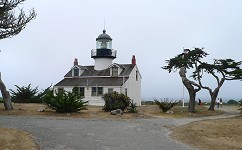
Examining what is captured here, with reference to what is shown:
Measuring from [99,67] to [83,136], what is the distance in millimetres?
30702

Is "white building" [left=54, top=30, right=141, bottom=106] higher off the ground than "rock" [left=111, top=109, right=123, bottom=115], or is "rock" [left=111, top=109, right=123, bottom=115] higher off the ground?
"white building" [left=54, top=30, right=141, bottom=106]

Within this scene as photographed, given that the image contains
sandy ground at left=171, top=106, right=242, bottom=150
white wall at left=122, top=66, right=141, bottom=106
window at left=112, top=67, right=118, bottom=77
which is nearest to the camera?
sandy ground at left=171, top=106, right=242, bottom=150

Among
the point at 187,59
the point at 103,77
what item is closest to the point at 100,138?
the point at 187,59

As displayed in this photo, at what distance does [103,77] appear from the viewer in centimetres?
4050

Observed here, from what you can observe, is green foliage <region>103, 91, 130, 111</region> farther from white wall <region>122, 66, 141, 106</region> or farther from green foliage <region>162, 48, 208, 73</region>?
white wall <region>122, 66, 141, 106</region>

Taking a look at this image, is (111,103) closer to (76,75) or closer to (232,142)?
(232,142)

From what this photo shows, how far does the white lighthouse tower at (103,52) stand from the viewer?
42250 millimetres

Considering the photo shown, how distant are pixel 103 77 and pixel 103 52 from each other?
369cm

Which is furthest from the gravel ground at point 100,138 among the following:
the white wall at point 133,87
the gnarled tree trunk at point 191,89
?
the white wall at point 133,87

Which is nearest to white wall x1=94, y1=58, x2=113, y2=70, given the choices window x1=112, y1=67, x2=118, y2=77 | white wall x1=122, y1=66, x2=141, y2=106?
window x1=112, y1=67, x2=118, y2=77

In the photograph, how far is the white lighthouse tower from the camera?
139 ft

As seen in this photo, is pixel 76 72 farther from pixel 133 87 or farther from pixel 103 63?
pixel 133 87

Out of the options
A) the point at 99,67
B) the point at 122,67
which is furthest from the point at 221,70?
the point at 99,67

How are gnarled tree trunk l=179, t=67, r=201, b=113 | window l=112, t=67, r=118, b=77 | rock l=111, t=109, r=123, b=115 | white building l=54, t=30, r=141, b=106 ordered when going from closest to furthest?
rock l=111, t=109, r=123, b=115, gnarled tree trunk l=179, t=67, r=201, b=113, white building l=54, t=30, r=141, b=106, window l=112, t=67, r=118, b=77
